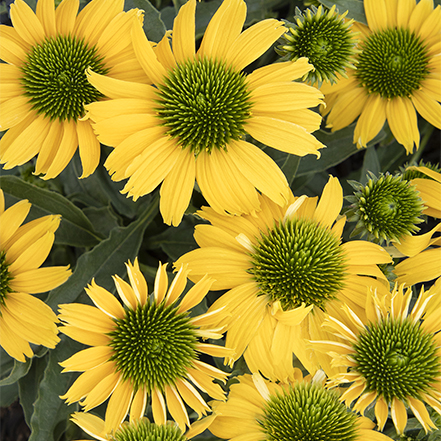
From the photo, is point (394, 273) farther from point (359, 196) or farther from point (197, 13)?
point (197, 13)

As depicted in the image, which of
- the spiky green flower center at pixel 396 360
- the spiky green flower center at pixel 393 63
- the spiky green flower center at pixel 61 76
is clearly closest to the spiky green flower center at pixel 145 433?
the spiky green flower center at pixel 396 360

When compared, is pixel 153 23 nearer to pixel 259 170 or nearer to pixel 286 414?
pixel 259 170

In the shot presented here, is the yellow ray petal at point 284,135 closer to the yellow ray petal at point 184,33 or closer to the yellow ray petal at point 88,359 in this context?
the yellow ray petal at point 184,33

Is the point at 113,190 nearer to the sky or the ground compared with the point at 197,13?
nearer to the ground

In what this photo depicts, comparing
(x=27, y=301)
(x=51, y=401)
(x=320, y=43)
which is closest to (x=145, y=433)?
(x=51, y=401)

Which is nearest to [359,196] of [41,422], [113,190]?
[113,190]
